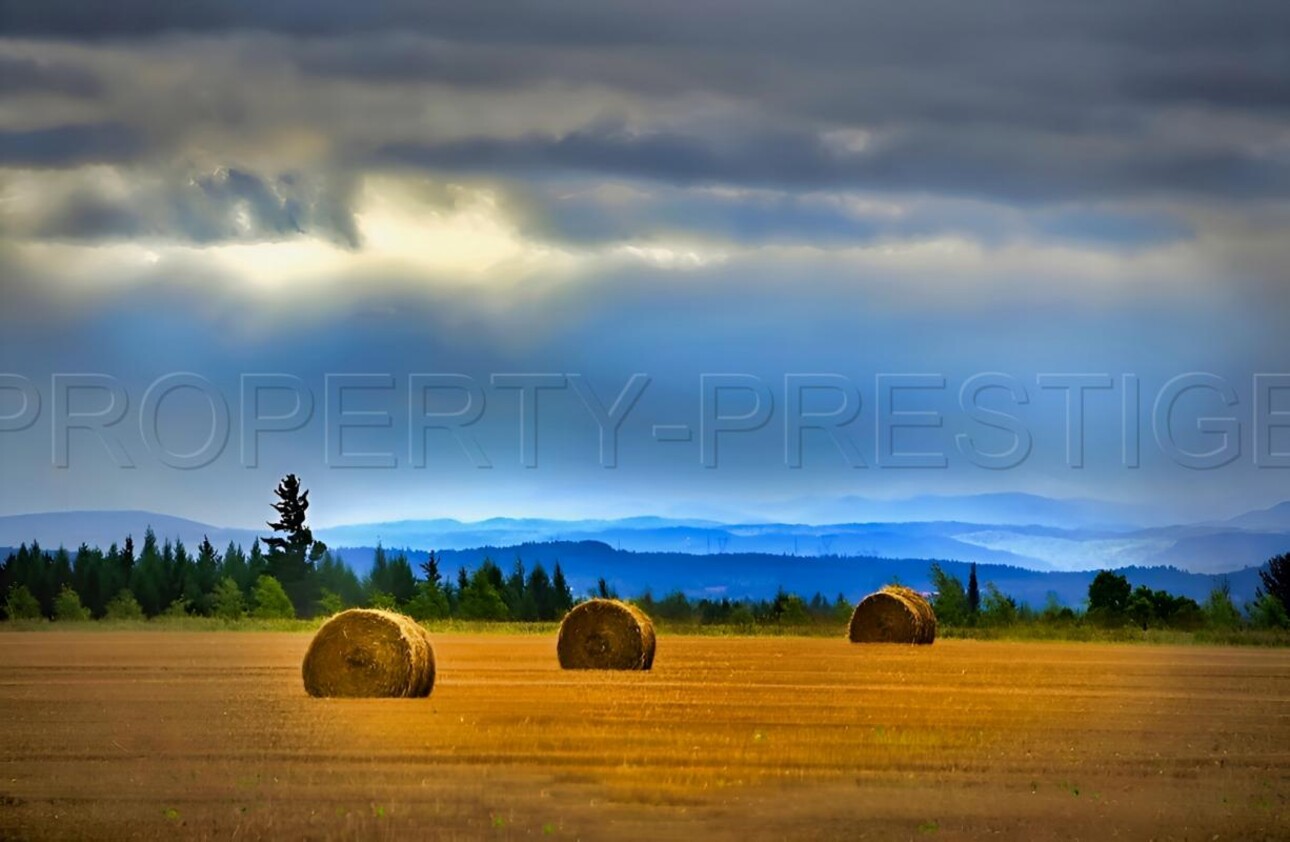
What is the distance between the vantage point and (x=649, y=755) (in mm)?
22453

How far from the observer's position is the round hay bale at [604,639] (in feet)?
131

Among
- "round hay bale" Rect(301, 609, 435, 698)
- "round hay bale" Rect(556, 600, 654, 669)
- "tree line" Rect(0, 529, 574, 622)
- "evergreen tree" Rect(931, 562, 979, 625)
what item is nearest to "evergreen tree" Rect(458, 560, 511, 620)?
"tree line" Rect(0, 529, 574, 622)

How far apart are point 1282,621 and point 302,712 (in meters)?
48.7

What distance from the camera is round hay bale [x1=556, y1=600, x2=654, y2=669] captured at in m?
39.8

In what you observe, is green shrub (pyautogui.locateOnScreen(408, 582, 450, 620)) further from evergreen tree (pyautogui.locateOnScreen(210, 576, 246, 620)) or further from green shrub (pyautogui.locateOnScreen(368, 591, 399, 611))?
evergreen tree (pyautogui.locateOnScreen(210, 576, 246, 620))

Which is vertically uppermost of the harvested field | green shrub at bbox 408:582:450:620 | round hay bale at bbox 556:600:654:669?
round hay bale at bbox 556:600:654:669

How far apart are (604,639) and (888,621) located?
15.2 metres

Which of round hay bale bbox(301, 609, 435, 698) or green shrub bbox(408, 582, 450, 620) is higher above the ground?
round hay bale bbox(301, 609, 435, 698)

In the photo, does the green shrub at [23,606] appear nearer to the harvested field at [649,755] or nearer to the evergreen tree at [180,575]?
the evergreen tree at [180,575]

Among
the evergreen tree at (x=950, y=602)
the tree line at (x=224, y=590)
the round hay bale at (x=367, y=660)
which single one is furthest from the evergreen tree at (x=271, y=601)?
the round hay bale at (x=367, y=660)

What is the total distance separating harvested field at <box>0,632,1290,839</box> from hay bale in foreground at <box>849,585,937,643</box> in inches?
518

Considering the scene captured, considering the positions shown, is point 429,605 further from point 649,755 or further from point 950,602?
point 649,755

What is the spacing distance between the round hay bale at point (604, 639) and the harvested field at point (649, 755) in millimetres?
570

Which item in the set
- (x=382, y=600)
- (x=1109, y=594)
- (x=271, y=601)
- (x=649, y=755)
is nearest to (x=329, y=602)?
(x=382, y=600)
